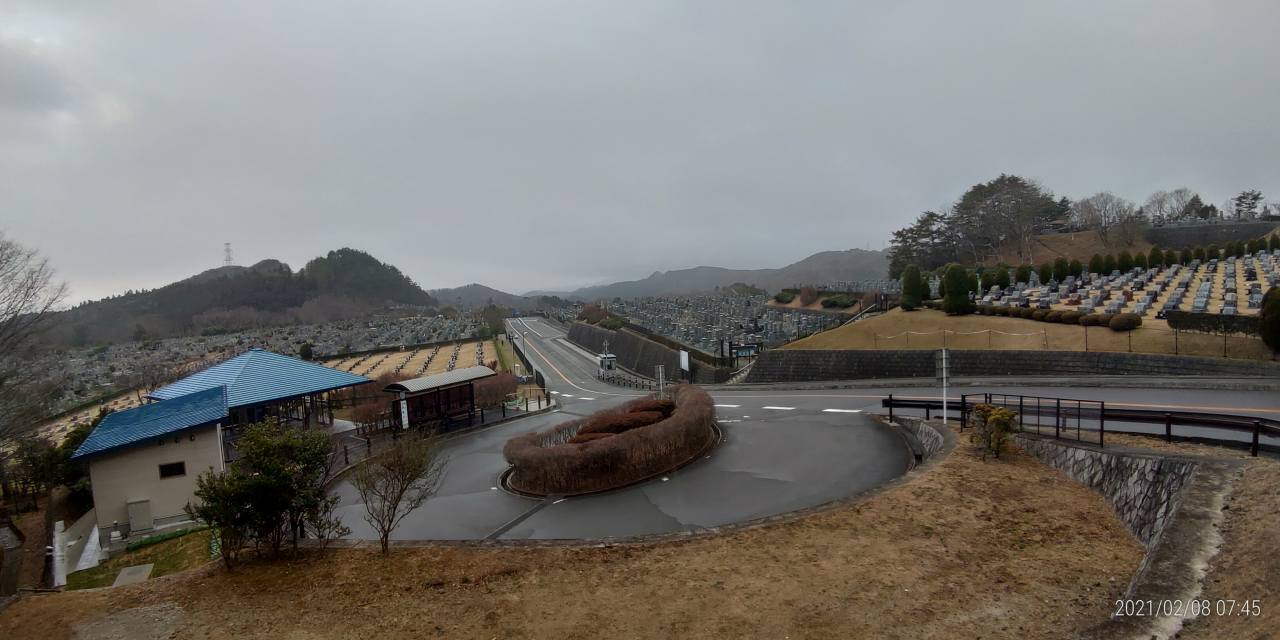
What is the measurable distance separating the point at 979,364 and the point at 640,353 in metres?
29.8

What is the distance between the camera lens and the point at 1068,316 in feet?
74.0

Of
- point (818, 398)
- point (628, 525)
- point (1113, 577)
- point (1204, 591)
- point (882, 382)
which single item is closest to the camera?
point (1204, 591)

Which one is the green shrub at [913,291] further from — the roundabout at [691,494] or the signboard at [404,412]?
the signboard at [404,412]

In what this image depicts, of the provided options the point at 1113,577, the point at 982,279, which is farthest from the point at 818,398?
the point at 982,279

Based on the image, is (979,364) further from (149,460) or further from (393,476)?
(149,460)

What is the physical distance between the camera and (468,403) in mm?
19688

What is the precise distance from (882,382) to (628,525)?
1628 centimetres

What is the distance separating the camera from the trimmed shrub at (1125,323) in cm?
1945

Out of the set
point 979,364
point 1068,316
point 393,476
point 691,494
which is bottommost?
point 691,494

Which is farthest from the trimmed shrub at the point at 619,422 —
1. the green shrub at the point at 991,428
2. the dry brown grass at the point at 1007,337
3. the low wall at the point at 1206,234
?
the low wall at the point at 1206,234

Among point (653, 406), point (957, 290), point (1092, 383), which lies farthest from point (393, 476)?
point (957, 290)

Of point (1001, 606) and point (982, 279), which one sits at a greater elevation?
point (982, 279)

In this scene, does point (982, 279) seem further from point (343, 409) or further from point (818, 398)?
point (343, 409)

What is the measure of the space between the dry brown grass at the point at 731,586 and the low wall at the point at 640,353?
83.3ft
